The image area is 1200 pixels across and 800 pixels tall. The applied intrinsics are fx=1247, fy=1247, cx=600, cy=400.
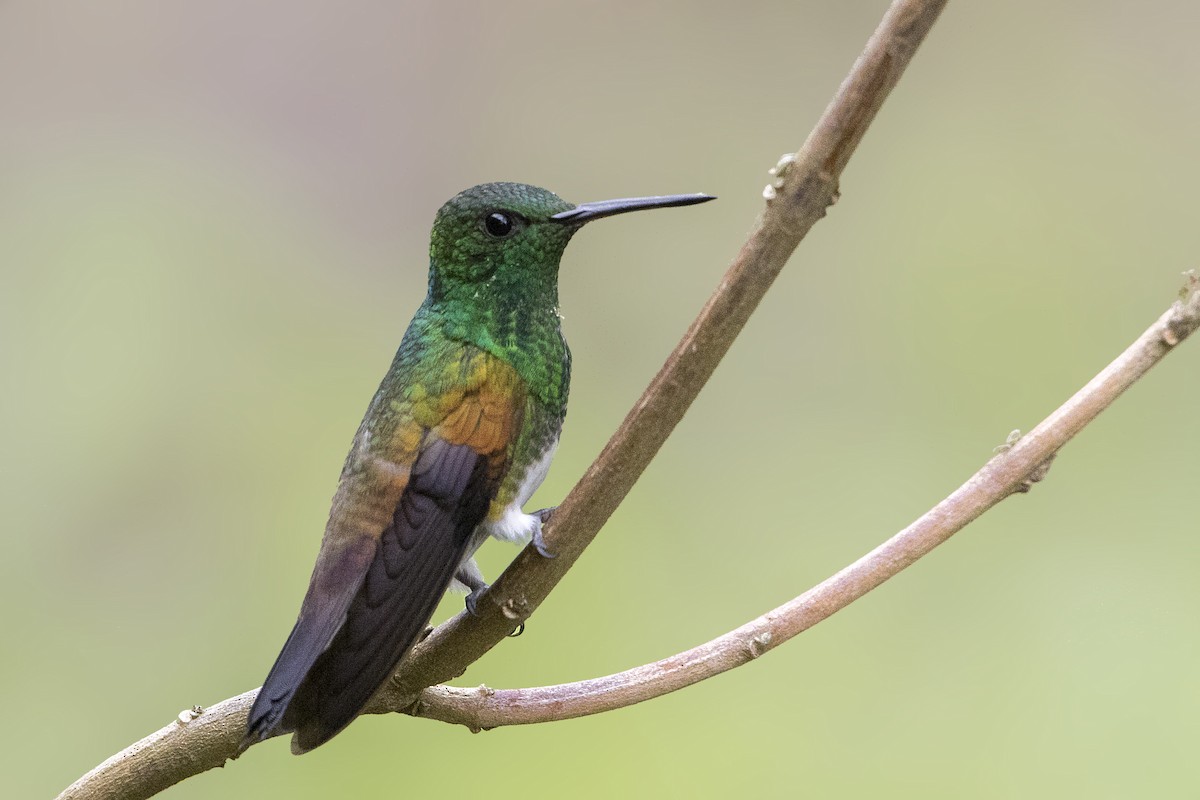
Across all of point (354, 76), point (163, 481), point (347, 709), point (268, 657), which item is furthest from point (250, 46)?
point (347, 709)

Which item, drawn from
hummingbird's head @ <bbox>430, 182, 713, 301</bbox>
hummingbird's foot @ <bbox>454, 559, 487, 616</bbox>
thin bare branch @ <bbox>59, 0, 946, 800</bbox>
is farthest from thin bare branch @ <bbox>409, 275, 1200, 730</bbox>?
hummingbird's head @ <bbox>430, 182, 713, 301</bbox>

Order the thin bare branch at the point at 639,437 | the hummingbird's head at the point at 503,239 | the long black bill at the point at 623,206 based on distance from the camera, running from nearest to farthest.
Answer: the thin bare branch at the point at 639,437 → the long black bill at the point at 623,206 → the hummingbird's head at the point at 503,239

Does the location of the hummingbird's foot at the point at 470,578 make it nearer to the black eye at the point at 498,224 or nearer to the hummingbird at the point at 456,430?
the hummingbird at the point at 456,430

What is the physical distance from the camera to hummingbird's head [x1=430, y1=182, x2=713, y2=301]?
99 cm

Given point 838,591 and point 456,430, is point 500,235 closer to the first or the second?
point 456,430

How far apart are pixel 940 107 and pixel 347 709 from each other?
168cm

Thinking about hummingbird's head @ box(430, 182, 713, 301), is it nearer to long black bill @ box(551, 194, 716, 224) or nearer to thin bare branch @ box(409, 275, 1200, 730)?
long black bill @ box(551, 194, 716, 224)

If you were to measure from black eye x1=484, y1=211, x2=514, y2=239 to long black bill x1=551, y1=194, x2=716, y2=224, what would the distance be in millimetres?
45

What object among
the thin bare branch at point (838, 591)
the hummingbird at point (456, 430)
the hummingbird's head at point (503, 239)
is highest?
the hummingbird's head at point (503, 239)

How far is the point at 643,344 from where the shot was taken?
1953 millimetres

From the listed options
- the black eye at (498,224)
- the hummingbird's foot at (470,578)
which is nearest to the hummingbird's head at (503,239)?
the black eye at (498,224)

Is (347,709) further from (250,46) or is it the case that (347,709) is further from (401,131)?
(250,46)

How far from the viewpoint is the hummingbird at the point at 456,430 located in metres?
0.90

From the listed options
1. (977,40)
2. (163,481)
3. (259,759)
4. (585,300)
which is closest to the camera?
(259,759)
